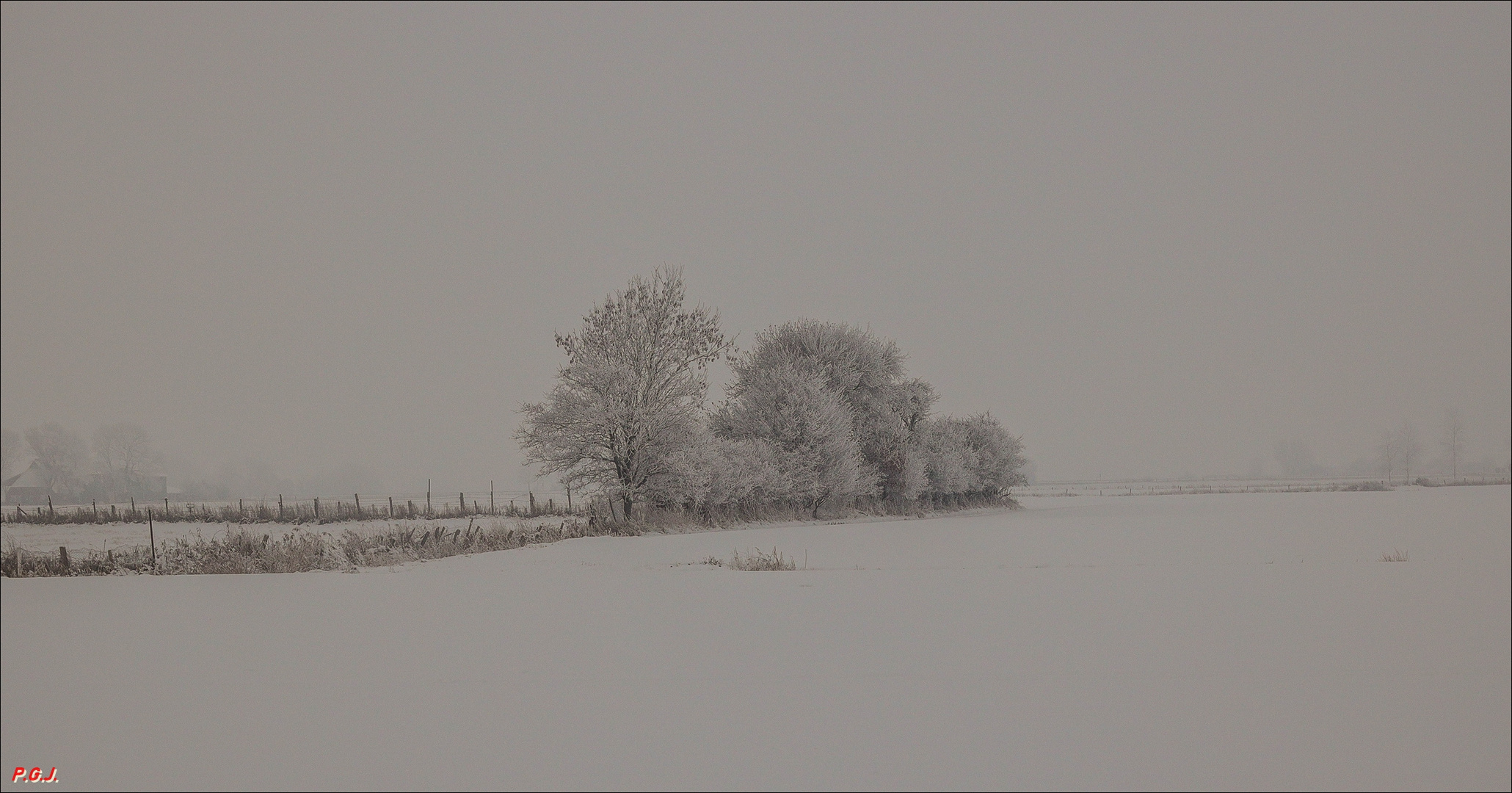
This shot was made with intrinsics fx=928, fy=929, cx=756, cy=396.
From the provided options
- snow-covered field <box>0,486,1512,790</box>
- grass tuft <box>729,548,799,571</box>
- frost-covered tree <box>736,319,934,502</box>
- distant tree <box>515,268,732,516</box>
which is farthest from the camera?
frost-covered tree <box>736,319,934,502</box>

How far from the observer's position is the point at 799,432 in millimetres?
37469

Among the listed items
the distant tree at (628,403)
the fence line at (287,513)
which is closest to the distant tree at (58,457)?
the fence line at (287,513)

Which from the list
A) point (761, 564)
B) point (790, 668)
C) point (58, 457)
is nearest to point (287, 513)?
point (58, 457)

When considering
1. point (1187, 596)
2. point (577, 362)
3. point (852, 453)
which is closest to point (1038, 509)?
point (852, 453)

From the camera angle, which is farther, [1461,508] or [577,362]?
[1461,508]

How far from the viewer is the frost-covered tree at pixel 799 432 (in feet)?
121

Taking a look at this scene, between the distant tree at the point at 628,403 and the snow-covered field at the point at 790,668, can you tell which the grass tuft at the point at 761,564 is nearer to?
the snow-covered field at the point at 790,668

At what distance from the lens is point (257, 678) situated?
23.3ft

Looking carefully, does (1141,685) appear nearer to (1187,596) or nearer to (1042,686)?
(1042,686)

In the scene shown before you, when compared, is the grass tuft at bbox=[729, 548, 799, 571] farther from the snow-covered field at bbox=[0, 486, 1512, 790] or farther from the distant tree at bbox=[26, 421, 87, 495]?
the distant tree at bbox=[26, 421, 87, 495]

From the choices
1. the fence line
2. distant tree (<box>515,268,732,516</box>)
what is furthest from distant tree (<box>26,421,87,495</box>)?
distant tree (<box>515,268,732,516</box>)

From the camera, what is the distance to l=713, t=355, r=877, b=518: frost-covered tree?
36844 mm

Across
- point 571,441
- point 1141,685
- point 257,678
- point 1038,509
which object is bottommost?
point 1038,509

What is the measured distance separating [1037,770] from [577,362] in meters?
26.4
